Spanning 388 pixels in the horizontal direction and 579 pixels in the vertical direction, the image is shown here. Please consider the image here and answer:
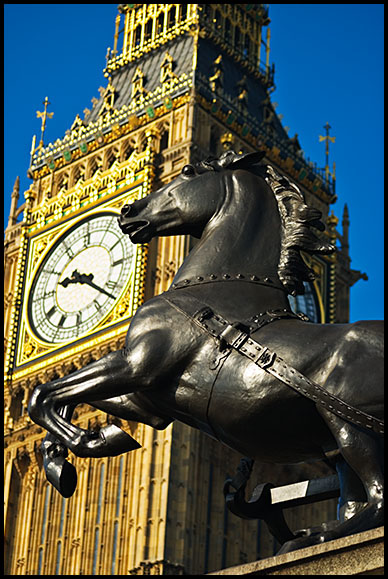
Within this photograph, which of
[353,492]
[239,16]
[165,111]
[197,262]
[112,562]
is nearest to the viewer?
[353,492]

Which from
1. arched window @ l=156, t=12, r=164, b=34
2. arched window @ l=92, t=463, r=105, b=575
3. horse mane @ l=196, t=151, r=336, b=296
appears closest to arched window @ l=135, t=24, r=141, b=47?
arched window @ l=156, t=12, r=164, b=34

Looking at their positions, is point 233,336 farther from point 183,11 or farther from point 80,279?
point 183,11

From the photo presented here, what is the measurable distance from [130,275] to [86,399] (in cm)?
2364

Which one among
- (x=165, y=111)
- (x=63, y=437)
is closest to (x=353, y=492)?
(x=63, y=437)

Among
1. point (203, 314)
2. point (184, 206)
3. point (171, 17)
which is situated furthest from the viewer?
point (171, 17)

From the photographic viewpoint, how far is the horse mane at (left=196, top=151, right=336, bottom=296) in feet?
19.8

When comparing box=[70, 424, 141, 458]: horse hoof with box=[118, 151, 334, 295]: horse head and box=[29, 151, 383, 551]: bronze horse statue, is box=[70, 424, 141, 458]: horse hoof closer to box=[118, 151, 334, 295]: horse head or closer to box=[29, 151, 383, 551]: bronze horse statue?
box=[29, 151, 383, 551]: bronze horse statue

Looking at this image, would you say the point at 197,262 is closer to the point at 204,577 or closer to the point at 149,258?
the point at 204,577

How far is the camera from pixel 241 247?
20.0 feet

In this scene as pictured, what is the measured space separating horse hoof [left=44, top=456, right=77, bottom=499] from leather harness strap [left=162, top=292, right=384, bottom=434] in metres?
0.81

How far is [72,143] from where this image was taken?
33594 mm

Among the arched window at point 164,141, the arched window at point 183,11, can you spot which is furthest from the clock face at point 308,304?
the arched window at point 183,11

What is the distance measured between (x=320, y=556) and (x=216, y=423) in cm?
95

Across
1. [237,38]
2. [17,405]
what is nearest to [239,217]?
[17,405]
